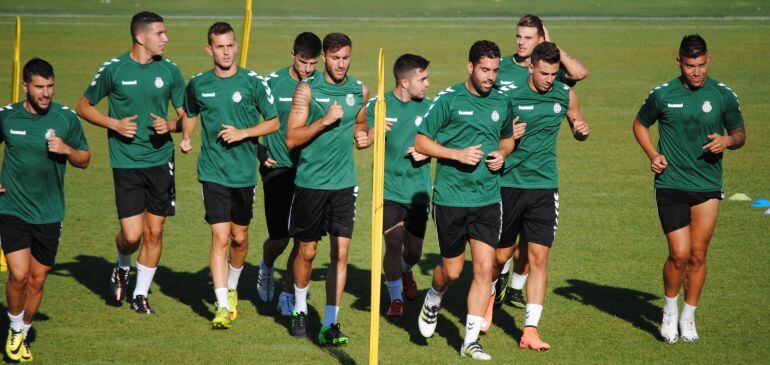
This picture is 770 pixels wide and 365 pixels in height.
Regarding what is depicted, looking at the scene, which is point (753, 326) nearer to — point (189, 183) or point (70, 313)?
point (70, 313)

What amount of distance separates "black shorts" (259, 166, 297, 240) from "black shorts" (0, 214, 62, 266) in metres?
2.43

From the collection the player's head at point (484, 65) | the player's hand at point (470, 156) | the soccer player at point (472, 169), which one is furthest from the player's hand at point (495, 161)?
the player's head at point (484, 65)

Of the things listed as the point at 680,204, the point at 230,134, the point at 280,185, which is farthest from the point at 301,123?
the point at 680,204

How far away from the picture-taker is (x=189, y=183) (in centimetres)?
1720

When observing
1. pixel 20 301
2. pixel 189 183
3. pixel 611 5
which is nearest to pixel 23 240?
pixel 20 301

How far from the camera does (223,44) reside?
10266 mm

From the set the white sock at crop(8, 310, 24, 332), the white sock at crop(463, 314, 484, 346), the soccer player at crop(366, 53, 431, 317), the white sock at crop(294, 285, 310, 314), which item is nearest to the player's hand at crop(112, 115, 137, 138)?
the white sock at crop(8, 310, 24, 332)

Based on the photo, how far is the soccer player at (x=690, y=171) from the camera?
9859 millimetres

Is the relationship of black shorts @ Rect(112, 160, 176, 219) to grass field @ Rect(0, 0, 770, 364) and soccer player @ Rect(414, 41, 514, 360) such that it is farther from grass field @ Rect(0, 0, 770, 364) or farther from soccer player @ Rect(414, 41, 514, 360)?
soccer player @ Rect(414, 41, 514, 360)

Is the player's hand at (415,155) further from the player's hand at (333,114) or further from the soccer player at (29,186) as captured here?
the soccer player at (29,186)

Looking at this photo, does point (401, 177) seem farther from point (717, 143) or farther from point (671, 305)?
point (717, 143)

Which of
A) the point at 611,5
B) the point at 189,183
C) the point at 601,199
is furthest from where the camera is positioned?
the point at 611,5

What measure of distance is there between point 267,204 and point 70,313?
223 centimetres

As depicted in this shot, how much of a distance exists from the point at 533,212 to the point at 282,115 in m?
2.77
